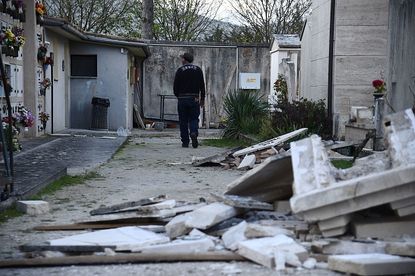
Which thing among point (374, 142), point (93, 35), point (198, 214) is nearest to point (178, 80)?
point (374, 142)

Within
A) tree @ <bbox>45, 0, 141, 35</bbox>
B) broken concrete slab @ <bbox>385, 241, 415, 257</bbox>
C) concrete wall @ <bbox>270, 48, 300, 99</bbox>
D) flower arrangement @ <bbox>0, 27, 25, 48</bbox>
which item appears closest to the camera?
broken concrete slab @ <bbox>385, 241, 415, 257</bbox>

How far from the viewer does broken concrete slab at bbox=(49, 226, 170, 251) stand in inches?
182

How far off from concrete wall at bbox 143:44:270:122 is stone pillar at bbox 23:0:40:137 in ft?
34.2

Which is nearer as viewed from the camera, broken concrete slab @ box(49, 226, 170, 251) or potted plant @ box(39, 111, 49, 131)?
broken concrete slab @ box(49, 226, 170, 251)

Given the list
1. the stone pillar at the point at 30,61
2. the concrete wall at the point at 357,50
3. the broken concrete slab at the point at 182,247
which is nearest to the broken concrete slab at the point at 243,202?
the broken concrete slab at the point at 182,247

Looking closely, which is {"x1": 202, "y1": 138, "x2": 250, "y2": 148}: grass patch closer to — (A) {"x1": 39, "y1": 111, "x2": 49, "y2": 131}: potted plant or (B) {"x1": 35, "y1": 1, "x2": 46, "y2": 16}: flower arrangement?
(A) {"x1": 39, "y1": 111, "x2": 49, "y2": 131}: potted plant

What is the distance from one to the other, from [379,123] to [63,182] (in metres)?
5.07

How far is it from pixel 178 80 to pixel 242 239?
29.0 ft

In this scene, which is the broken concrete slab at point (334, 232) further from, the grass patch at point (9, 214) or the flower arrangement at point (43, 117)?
the flower arrangement at point (43, 117)

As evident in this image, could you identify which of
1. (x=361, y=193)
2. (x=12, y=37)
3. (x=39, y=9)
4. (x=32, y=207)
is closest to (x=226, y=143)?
(x=39, y=9)

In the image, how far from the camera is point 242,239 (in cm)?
459

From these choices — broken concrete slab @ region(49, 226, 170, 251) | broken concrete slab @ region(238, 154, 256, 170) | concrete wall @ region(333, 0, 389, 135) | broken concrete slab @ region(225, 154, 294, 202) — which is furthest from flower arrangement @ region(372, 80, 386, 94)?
broken concrete slab @ region(49, 226, 170, 251)

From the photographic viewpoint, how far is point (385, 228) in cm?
462

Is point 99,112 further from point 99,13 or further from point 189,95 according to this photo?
point 99,13
